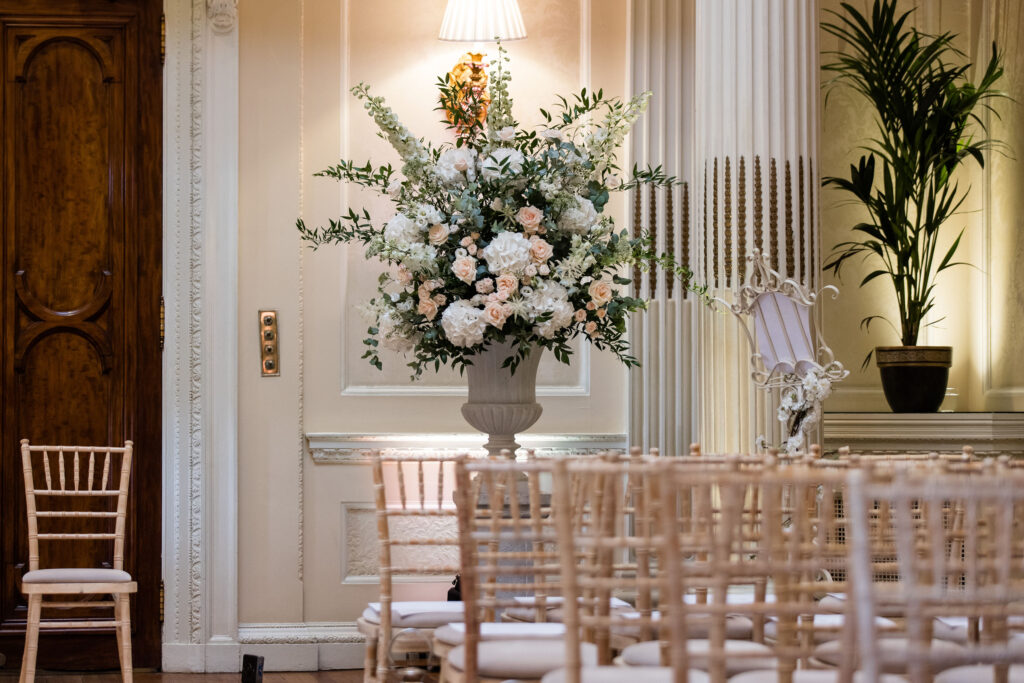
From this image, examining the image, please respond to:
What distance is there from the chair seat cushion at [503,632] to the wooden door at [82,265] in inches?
113

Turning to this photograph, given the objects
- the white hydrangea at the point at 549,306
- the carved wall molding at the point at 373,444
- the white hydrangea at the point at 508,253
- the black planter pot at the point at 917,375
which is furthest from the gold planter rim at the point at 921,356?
the white hydrangea at the point at 508,253

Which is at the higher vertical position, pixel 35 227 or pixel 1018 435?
pixel 35 227

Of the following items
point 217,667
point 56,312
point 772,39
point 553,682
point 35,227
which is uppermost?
point 772,39

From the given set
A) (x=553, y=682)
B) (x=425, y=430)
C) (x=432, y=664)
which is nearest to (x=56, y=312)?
(x=425, y=430)

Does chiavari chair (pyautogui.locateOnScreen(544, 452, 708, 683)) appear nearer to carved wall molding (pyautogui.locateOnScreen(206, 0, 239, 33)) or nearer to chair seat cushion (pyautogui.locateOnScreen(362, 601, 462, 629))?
chair seat cushion (pyautogui.locateOnScreen(362, 601, 462, 629))

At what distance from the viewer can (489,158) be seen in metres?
3.87

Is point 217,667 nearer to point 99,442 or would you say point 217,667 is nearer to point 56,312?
point 99,442

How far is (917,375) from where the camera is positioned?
5273 mm

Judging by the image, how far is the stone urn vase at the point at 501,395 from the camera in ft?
13.1

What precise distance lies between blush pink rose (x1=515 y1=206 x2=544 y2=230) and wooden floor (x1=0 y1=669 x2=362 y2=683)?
7.05 feet

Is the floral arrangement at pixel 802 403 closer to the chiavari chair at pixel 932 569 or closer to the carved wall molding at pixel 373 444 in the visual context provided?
the carved wall molding at pixel 373 444

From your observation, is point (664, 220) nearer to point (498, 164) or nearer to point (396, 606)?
point (498, 164)

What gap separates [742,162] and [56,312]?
2.83 m

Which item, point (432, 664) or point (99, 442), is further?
point (99, 442)
